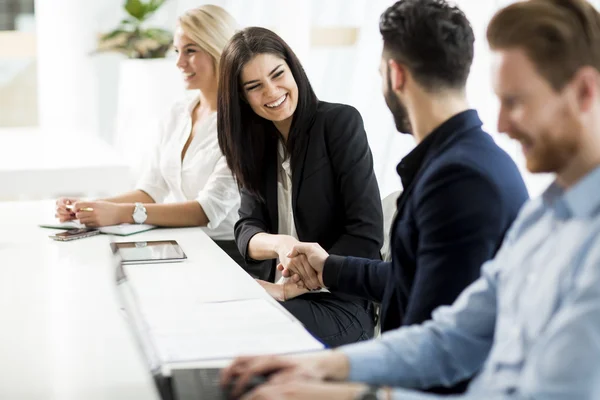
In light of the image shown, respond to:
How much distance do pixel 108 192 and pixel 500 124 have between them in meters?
2.35

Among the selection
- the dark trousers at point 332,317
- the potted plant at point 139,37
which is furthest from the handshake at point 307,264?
the potted plant at point 139,37

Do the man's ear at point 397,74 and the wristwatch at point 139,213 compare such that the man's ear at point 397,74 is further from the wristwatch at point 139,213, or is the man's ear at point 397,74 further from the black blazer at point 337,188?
the wristwatch at point 139,213

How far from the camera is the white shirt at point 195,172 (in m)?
2.84

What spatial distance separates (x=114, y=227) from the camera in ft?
8.52

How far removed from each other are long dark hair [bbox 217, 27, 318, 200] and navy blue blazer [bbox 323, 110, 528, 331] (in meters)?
0.91

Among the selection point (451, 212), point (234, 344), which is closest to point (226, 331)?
point (234, 344)

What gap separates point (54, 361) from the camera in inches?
56.8

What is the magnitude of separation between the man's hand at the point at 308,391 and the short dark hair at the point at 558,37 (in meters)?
0.47

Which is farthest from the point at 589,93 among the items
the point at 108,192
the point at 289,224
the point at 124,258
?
the point at 108,192

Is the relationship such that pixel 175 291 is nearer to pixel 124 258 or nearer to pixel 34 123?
pixel 124 258

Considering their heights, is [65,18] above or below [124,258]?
above

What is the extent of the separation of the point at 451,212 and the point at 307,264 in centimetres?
69

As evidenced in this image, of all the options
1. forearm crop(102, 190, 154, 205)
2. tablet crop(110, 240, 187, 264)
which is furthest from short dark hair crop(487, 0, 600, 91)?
forearm crop(102, 190, 154, 205)

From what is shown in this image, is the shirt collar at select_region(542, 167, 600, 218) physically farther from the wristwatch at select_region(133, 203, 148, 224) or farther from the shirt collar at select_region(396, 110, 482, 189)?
the wristwatch at select_region(133, 203, 148, 224)
